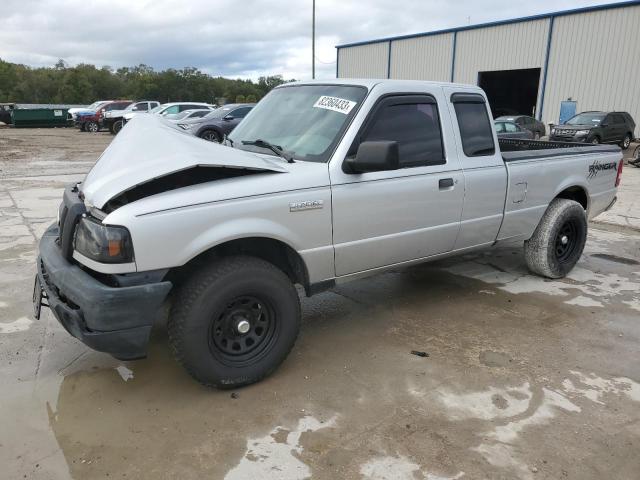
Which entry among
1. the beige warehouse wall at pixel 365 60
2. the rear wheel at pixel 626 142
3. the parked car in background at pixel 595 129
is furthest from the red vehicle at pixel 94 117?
the rear wheel at pixel 626 142

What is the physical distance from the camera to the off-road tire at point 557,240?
514cm

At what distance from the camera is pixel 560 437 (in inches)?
112

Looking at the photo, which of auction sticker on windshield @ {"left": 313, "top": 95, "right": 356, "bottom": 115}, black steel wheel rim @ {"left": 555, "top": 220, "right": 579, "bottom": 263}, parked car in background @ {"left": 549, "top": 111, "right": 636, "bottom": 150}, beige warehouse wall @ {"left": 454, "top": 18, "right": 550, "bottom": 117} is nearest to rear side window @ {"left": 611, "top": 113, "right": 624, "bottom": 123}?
parked car in background @ {"left": 549, "top": 111, "right": 636, "bottom": 150}

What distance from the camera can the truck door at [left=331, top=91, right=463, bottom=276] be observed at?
355cm

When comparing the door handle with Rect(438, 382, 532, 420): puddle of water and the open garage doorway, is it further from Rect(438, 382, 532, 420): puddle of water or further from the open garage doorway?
the open garage doorway

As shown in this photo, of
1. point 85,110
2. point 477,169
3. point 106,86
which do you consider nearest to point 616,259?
point 477,169

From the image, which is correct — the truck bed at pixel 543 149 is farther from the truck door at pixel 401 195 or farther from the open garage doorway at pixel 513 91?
the open garage doorway at pixel 513 91

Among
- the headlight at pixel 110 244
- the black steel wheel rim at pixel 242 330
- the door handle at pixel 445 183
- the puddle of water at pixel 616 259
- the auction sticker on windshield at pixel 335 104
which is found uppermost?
the auction sticker on windshield at pixel 335 104

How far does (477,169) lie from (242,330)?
7.85ft

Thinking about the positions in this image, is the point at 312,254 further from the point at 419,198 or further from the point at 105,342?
the point at 105,342

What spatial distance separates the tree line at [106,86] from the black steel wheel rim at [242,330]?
7190 cm

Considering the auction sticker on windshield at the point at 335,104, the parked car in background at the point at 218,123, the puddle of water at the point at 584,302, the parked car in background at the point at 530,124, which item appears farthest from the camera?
the parked car in background at the point at 530,124

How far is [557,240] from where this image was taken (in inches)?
211

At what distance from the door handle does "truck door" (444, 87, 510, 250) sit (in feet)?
0.58
